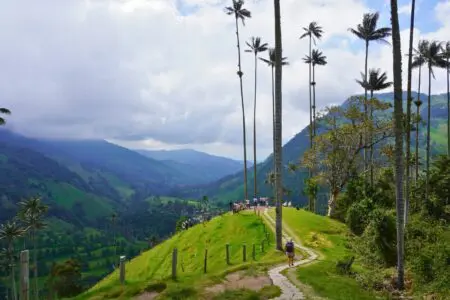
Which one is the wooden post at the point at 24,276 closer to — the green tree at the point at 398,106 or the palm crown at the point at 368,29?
the green tree at the point at 398,106

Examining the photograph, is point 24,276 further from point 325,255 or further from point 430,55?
point 430,55

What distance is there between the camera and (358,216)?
53.0 m

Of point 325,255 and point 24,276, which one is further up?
point 24,276

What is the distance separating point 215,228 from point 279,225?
23425 mm

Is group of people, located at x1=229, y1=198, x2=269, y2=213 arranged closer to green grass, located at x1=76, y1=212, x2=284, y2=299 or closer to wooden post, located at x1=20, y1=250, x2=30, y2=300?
green grass, located at x1=76, y1=212, x2=284, y2=299

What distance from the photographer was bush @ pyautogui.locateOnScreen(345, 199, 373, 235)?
5238cm

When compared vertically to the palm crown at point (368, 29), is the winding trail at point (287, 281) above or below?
below

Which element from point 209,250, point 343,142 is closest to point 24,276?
point 209,250

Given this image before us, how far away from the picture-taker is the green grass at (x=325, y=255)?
944 inches

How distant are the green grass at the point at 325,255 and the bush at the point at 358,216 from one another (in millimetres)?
1109

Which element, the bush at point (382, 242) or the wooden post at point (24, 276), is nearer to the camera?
the wooden post at point (24, 276)

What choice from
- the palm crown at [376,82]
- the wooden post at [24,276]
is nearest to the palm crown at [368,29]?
the palm crown at [376,82]

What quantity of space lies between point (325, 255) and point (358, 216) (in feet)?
50.9

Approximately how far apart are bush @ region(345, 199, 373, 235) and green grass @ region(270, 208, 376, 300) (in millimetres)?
1109
